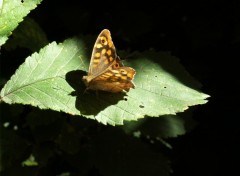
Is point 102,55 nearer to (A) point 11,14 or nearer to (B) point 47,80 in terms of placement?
(B) point 47,80

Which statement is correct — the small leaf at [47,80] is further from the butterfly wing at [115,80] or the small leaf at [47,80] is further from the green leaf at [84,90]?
the butterfly wing at [115,80]

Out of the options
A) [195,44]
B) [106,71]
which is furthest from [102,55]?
[195,44]

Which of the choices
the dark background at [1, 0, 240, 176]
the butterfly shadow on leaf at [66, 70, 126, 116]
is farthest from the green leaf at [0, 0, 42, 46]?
the dark background at [1, 0, 240, 176]

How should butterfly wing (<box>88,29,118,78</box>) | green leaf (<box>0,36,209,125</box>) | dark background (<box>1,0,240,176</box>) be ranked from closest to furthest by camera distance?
1. green leaf (<box>0,36,209,125</box>)
2. butterfly wing (<box>88,29,118,78</box>)
3. dark background (<box>1,0,240,176</box>)

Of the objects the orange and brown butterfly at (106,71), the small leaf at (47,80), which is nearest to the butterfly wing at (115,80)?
the orange and brown butterfly at (106,71)

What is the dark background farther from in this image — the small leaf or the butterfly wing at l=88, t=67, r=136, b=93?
the butterfly wing at l=88, t=67, r=136, b=93
